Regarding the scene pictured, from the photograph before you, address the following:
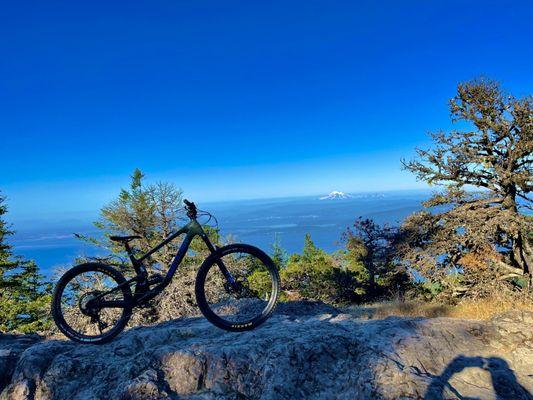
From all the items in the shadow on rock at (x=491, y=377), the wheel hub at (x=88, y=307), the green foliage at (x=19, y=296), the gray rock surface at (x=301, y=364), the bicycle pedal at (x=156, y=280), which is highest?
the bicycle pedal at (x=156, y=280)

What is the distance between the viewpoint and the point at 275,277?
18.3 feet

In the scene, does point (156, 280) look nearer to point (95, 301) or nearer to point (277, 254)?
point (95, 301)

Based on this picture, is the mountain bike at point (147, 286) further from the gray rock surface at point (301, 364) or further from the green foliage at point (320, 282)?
the green foliage at point (320, 282)

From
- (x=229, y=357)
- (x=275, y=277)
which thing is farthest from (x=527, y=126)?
(x=229, y=357)

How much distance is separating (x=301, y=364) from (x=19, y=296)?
36833 millimetres

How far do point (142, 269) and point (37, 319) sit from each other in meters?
31.3

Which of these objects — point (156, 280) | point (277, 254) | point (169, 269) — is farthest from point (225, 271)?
point (277, 254)

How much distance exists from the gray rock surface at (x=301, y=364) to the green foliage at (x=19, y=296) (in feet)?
85.5

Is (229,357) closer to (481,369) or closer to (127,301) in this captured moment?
(127,301)

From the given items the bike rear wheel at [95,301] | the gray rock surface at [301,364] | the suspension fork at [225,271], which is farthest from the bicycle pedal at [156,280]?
the suspension fork at [225,271]

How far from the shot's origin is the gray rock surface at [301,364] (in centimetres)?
402

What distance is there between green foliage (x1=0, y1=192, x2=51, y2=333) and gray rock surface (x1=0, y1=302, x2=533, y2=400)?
1026 inches

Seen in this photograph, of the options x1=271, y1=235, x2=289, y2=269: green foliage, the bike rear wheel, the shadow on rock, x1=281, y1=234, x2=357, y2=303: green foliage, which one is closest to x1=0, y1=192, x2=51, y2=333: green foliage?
x1=281, y1=234, x2=357, y2=303: green foliage

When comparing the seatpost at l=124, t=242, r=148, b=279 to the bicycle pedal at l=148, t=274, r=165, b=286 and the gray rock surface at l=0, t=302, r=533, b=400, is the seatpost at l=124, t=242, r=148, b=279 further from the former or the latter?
the gray rock surface at l=0, t=302, r=533, b=400
